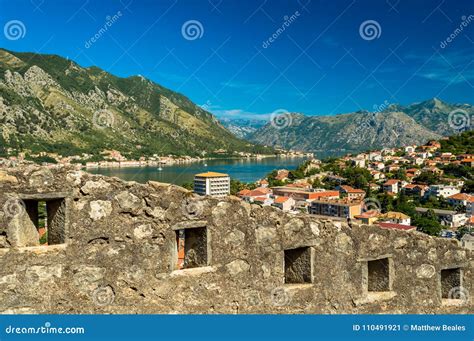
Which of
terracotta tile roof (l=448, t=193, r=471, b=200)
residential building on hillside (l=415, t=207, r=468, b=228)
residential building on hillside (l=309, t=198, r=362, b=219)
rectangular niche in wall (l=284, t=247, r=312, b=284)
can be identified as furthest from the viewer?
terracotta tile roof (l=448, t=193, r=471, b=200)

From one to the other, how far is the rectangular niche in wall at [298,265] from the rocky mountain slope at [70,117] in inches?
4632

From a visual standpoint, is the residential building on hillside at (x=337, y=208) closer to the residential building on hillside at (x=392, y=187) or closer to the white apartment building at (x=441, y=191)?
the residential building on hillside at (x=392, y=187)

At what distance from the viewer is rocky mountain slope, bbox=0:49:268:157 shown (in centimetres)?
12925

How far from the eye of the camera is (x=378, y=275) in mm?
5562

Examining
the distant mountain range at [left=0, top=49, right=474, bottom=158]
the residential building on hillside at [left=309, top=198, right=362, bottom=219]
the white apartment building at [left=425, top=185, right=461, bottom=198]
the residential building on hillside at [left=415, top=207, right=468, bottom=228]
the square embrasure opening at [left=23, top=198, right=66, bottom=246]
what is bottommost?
the residential building on hillside at [left=415, top=207, right=468, bottom=228]

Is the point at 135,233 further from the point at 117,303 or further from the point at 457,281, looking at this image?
the point at 457,281

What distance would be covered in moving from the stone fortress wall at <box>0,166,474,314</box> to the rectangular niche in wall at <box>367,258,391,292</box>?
0.04ft

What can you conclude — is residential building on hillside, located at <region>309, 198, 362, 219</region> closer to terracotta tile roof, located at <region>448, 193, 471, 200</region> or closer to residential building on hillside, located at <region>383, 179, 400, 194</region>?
terracotta tile roof, located at <region>448, 193, 471, 200</region>

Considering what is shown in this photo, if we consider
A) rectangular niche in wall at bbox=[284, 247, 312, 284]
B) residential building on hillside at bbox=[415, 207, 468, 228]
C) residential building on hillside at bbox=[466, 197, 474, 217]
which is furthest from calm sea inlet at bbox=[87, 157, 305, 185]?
residential building on hillside at bbox=[466, 197, 474, 217]

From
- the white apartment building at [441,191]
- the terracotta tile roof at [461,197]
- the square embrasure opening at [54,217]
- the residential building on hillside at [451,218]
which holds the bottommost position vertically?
the residential building on hillside at [451,218]

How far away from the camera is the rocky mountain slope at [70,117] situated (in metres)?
129

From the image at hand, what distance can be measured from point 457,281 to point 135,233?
4425 mm

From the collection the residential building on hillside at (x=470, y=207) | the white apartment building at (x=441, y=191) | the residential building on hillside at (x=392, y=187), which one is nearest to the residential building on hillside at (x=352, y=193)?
the residential building on hillside at (x=392, y=187)

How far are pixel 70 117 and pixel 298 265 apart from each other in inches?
6183
